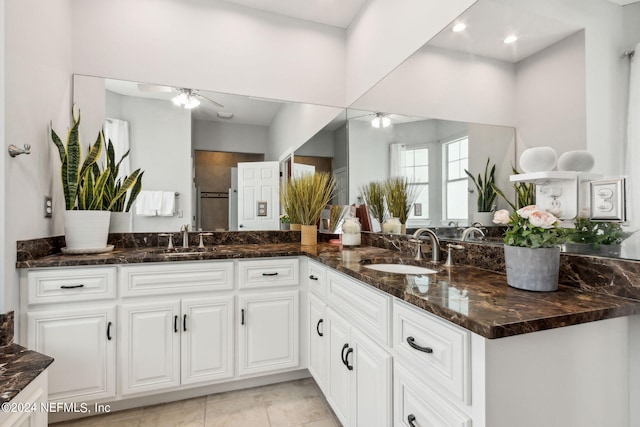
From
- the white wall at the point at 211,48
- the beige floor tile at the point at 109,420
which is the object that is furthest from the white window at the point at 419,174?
the beige floor tile at the point at 109,420

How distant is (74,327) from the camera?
158cm

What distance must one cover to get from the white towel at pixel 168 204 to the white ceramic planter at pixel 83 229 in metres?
0.43

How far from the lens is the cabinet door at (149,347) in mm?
1683

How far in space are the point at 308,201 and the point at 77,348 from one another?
162 centimetres

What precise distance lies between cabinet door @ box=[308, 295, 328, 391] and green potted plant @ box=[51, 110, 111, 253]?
4.35 feet

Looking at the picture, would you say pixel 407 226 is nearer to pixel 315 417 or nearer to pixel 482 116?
pixel 482 116

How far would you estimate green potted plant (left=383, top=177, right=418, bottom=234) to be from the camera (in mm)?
1990

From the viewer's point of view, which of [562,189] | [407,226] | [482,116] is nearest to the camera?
[562,189]

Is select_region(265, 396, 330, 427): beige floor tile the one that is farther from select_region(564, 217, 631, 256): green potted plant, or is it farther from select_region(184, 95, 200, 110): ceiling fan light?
select_region(184, 95, 200, 110): ceiling fan light

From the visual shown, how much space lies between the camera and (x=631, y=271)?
2.90 ft

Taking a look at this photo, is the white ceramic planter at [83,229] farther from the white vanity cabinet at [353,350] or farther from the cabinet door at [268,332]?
the white vanity cabinet at [353,350]

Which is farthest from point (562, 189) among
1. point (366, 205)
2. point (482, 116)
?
point (366, 205)

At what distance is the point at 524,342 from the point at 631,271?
458mm

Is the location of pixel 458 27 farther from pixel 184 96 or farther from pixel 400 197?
pixel 184 96
